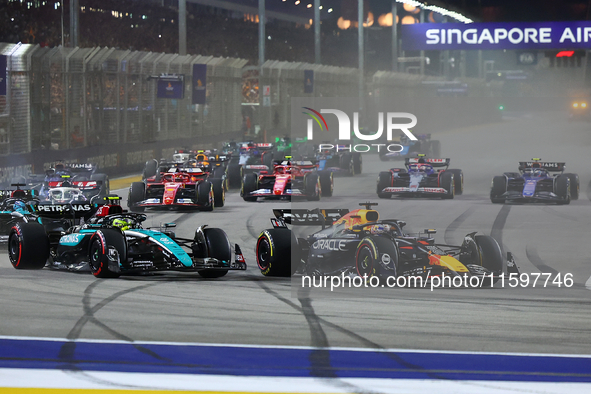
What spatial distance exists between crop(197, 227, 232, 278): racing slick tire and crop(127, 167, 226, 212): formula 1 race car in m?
8.28

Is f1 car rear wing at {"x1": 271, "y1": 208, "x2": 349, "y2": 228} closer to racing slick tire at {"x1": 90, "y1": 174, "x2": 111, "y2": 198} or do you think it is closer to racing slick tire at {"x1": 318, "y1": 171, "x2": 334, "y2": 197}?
racing slick tire at {"x1": 90, "y1": 174, "x2": 111, "y2": 198}

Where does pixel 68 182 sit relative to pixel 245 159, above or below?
below

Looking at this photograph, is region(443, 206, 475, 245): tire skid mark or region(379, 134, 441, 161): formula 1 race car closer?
region(443, 206, 475, 245): tire skid mark

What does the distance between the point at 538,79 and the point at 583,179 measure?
46947mm

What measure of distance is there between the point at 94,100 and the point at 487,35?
16017 mm

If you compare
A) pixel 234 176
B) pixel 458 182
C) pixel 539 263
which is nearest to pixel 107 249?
pixel 539 263

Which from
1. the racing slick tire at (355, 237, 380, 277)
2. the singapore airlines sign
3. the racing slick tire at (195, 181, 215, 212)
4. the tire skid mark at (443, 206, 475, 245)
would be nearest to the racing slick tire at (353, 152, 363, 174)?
the tire skid mark at (443, 206, 475, 245)

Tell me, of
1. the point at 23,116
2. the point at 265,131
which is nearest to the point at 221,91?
the point at 265,131

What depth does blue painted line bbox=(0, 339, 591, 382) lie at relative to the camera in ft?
24.2

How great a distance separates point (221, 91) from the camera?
4247 cm

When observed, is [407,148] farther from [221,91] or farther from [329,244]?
[329,244]

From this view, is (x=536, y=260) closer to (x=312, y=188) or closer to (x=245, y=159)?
(x=312, y=188)

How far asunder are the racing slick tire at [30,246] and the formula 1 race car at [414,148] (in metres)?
26.0

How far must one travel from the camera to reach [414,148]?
3856 centimetres
